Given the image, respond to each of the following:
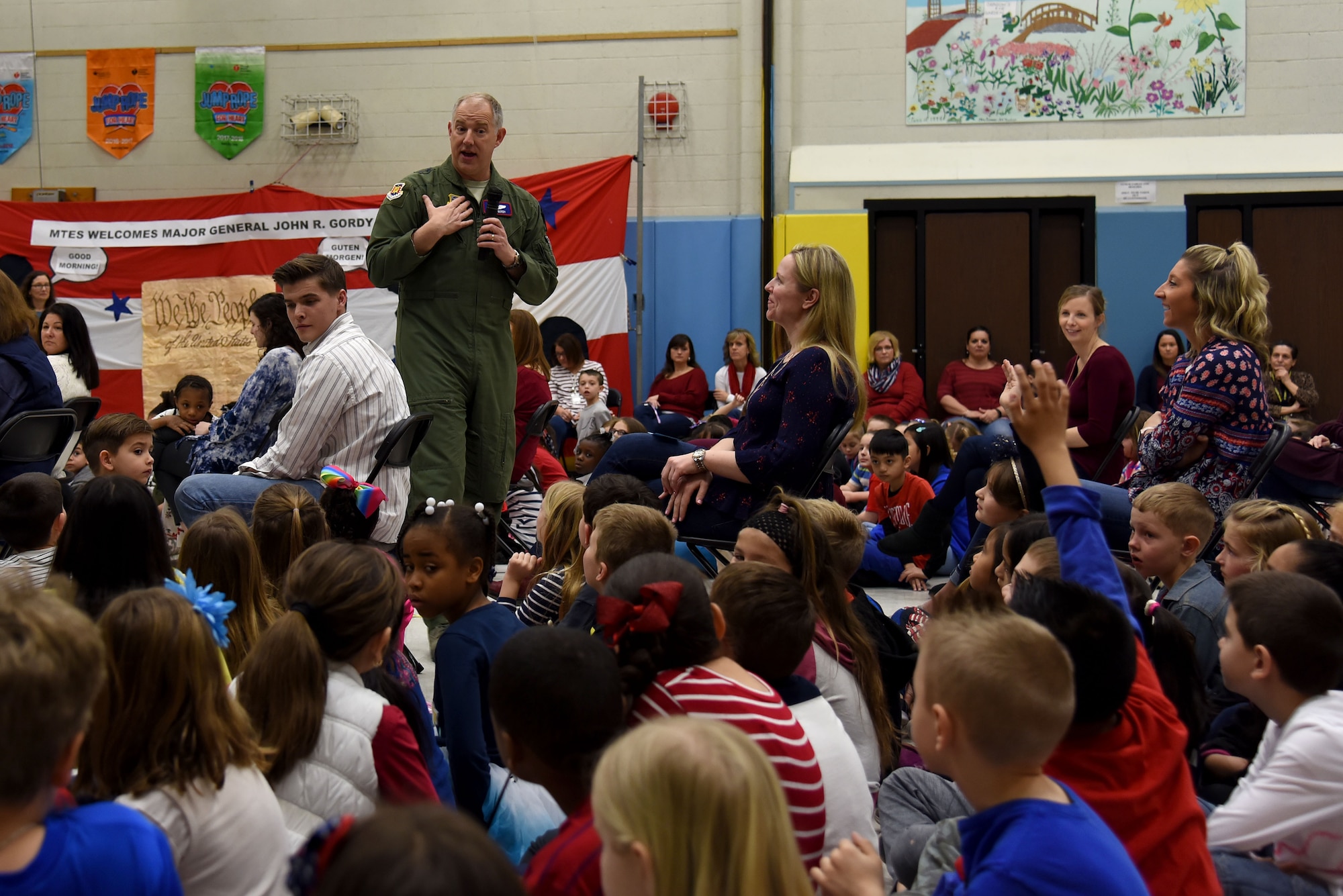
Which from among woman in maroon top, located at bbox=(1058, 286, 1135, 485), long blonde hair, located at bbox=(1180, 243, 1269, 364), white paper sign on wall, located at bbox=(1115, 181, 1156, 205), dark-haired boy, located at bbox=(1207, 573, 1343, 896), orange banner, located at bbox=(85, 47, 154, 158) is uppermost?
orange banner, located at bbox=(85, 47, 154, 158)

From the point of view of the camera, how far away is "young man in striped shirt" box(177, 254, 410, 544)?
3133 millimetres

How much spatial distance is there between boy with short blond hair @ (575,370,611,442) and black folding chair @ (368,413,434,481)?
163 inches

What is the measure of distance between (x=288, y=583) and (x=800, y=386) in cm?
148

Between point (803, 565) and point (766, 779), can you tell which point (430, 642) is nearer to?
point (803, 565)

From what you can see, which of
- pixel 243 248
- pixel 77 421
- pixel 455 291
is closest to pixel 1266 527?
pixel 455 291

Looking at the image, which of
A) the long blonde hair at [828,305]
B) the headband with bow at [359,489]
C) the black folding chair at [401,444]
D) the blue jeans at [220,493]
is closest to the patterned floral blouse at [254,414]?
the blue jeans at [220,493]

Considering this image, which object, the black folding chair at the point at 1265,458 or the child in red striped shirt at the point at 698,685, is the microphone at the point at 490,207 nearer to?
the child in red striped shirt at the point at 698,685

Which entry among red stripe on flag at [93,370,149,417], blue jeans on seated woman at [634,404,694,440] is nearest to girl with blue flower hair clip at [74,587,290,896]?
blue jeans on seated woman at [634,404,694,440]

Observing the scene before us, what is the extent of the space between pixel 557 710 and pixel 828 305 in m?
1.81

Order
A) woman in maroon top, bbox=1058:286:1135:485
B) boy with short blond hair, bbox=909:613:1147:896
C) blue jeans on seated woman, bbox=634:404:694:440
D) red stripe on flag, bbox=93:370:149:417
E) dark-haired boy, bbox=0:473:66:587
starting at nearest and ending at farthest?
boy with short blond hair, bbox=909:613:1147:896
dark-haired boy, bbox=0:473:66:587
woman in maroon top, bbox=1058:286:1135:485
blue jeans on seated woman, bbox=634:404:694:440
red stripe on flag, bbox=93:370:149:417

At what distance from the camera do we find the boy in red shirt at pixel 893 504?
4.76 metres

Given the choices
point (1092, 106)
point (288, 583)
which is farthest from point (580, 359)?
point (288, 583)

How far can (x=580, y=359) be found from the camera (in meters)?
7.93

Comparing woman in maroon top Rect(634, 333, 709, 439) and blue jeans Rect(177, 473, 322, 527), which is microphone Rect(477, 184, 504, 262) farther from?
woman in maroon top Rect(634, 333, 709, 439)
